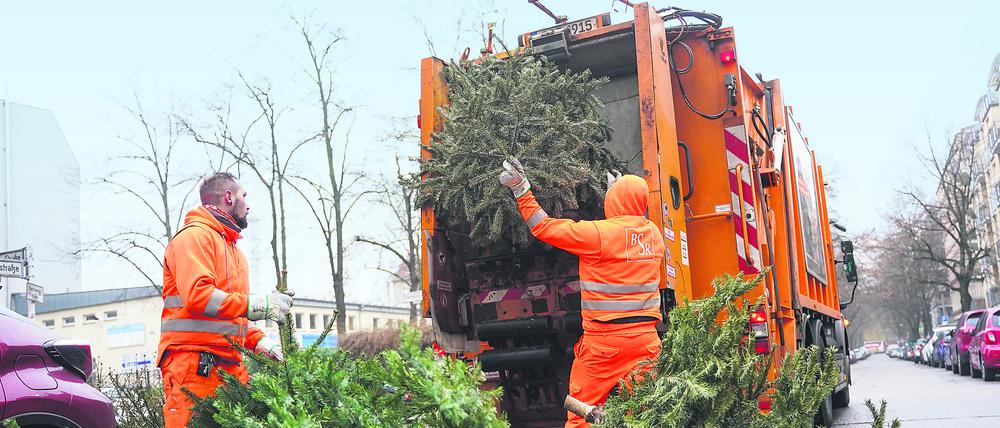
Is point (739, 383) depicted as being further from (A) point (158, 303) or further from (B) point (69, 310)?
(B) point (69, 310)

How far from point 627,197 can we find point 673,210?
1004mm

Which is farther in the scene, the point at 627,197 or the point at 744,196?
the point at 744,196

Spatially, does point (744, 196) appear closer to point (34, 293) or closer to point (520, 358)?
point (520, 358)

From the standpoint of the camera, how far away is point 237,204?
4.13 metres

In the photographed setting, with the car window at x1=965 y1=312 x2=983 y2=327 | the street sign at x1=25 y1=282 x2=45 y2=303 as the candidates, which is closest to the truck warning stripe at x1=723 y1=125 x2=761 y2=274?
the street sign at x1=25 y1=282 x2=45 y2=303

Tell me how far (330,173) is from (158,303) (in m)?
27.7

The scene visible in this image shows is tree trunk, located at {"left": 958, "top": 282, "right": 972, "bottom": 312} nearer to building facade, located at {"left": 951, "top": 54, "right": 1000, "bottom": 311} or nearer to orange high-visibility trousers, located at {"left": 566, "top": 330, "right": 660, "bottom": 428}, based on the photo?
building facade, located at {"left": 951, "top": 54, "right": 1000, "bottom": 311}

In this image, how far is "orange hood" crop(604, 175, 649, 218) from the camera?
477 centimetres

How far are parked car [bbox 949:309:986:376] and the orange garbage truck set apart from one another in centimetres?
1281

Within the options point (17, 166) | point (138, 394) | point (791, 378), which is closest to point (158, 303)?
point (17, 166)

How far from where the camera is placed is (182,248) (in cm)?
375

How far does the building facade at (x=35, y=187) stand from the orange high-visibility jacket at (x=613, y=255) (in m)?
32.2

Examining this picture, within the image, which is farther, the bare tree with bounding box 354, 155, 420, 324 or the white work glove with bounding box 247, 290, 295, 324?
the bare tree with bounding box 354, 155, 420, 324

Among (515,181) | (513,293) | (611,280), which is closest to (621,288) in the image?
(611,280)
